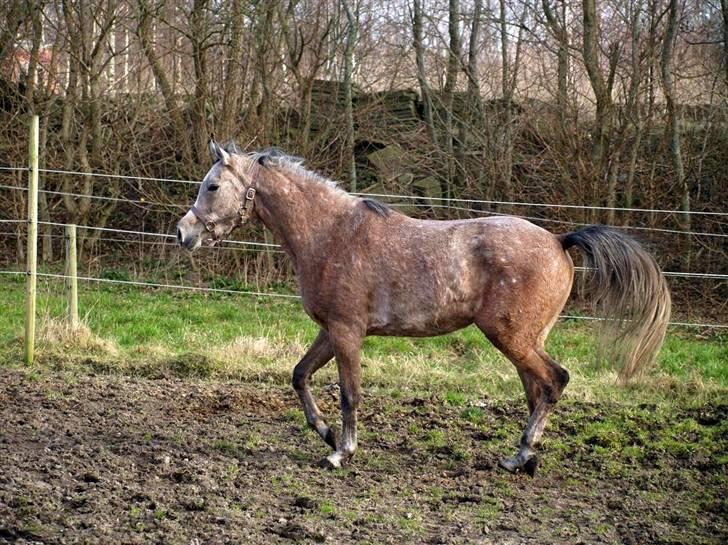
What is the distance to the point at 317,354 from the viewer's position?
19.4 feet

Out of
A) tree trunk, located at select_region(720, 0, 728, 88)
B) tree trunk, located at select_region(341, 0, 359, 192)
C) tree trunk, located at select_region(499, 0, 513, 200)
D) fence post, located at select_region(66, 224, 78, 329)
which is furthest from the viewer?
tree trunk, located at select_region(341, 0, 359, 192)

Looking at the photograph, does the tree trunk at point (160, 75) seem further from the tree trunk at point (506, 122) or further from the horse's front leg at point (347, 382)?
the horse's front leg at point (347, 382)

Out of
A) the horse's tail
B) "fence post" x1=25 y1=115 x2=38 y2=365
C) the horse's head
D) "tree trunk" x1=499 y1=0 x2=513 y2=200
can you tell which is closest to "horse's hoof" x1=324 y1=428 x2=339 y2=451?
the horse's head

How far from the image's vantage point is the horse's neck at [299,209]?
575 cm

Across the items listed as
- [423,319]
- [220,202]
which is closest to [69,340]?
[220,202]

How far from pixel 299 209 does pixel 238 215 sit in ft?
1.25

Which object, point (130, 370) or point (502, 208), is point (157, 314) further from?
point (502, 208)

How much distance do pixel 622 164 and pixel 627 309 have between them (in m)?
7.74

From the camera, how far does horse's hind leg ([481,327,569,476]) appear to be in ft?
17.9

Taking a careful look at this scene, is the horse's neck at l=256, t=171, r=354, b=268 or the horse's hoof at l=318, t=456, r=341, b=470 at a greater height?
the horse's neck at l=256, t=171, r=354, b=268

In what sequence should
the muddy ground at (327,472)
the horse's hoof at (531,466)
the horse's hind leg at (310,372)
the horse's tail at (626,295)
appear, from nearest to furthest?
the muddy ground at (327,472)
the horse's hoof at (531,466)
the horse's tail at (626,295)
the horse's hind leg at (310,372)

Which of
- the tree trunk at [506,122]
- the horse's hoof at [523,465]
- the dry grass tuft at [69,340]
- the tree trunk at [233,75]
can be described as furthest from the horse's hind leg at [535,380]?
the tree trunk at [233,75]

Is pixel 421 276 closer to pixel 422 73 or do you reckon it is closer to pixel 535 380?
pixel 535 380

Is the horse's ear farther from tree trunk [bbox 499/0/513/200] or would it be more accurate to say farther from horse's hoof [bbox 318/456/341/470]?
tree trunk [bbox 499/0/513/200]
